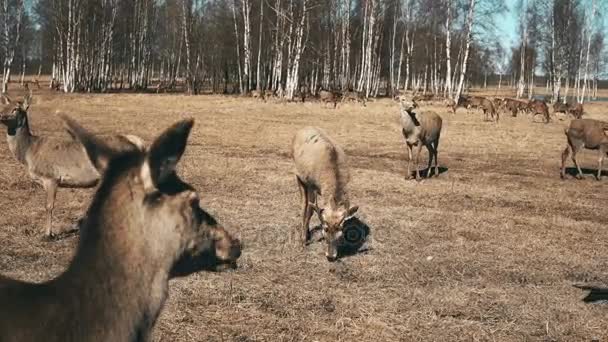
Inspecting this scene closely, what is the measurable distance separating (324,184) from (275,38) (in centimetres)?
4475

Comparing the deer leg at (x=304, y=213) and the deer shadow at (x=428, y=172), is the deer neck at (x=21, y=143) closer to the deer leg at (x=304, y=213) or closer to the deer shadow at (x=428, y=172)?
the deer leg at (x=304, y=213)

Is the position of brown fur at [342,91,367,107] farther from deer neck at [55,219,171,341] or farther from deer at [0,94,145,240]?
deer neck at [55,219,171,341]

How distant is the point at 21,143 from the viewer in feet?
31.5

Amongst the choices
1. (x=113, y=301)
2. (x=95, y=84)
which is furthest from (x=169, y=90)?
(x=113, y=301)

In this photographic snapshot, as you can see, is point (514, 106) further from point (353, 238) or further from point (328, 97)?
point (353, 238)

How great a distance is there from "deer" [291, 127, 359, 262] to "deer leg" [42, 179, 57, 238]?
3688mm

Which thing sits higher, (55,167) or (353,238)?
(55,167)

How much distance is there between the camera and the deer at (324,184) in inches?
326

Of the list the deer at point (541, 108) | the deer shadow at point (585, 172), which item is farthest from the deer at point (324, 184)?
the deer at point (541, 108)

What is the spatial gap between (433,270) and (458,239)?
1.76 m

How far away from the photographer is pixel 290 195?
40.4ft

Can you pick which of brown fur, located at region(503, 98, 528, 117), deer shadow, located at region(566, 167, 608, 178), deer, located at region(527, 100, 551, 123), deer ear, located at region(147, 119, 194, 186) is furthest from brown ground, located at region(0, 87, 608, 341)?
brown fur, located at region(503, 98, 528, 117)

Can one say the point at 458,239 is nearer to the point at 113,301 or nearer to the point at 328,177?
the point at 328,177

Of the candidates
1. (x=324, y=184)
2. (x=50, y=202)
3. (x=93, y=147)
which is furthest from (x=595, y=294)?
(x=50, y=202)
